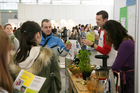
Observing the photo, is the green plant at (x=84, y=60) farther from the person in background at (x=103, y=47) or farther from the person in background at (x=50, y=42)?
the person in background at (x=50, y=42)

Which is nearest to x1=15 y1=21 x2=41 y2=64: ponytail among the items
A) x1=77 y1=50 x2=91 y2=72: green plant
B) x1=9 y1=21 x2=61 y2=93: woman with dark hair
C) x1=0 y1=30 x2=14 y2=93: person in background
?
x1=9 y1=21 x2=61 y2=93: woman with dark hair

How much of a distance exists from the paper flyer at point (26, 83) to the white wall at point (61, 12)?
1746 centimetres

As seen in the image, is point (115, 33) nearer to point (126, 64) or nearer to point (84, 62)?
point (126, 64)

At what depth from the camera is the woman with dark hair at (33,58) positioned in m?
1.91

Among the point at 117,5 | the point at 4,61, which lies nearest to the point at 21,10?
the point at 117,5

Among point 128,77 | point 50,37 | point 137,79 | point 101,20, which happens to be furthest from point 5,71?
point 101,20

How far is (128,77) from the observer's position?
7.55 feet

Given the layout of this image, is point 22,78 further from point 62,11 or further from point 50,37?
point 62,11

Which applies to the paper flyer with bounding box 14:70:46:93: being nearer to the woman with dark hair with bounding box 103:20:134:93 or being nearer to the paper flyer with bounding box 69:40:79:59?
the woman with dark hair with bounding box 103:20:134:93

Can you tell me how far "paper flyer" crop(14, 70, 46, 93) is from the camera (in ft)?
5.94

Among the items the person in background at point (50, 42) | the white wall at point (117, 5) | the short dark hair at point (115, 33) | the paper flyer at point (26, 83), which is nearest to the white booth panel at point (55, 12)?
the white wall at point (117, 5)

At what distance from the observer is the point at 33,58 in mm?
1912

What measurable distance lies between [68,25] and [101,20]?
15665mm

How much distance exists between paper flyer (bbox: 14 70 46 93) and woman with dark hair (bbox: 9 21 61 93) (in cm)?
7
